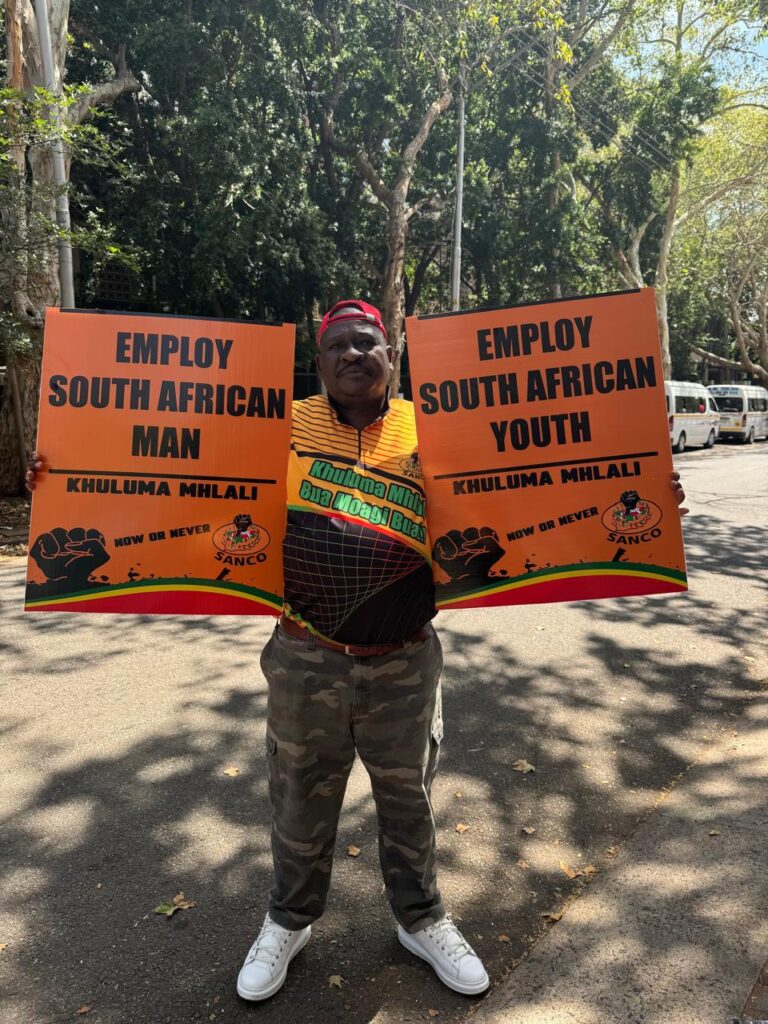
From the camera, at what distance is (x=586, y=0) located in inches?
833

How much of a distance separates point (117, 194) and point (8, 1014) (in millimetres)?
17182

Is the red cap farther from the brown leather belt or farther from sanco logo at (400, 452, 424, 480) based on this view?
the brown leather belt

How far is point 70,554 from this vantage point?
2.20m

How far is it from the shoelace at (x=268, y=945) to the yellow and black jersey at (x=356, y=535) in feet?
3.04

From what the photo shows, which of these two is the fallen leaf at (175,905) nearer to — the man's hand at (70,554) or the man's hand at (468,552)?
the man's hand at (70,554)

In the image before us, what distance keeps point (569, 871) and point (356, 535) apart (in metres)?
1.65

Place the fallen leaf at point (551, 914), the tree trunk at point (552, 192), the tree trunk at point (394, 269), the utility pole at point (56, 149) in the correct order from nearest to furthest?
the fallen leaf at point (551, 914), the utility pole at point (56, 149), the tree trunk at point (394, 269), the tree trunk at point (552, 192)

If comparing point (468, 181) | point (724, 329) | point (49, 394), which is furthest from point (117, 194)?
point (724, 329)

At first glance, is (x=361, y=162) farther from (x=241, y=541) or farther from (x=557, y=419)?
(x=241, y=541)

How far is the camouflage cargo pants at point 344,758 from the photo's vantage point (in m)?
2.10

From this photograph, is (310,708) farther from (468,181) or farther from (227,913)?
(468,181)

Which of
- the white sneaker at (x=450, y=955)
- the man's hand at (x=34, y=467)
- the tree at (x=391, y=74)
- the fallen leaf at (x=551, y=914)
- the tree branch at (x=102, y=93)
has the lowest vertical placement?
the fallen leaf at (x=551, y=914)

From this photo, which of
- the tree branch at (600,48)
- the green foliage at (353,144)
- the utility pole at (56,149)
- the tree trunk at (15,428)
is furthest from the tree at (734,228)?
the tree trunk at (15,428)

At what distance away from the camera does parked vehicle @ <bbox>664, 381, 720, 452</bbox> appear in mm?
23655
